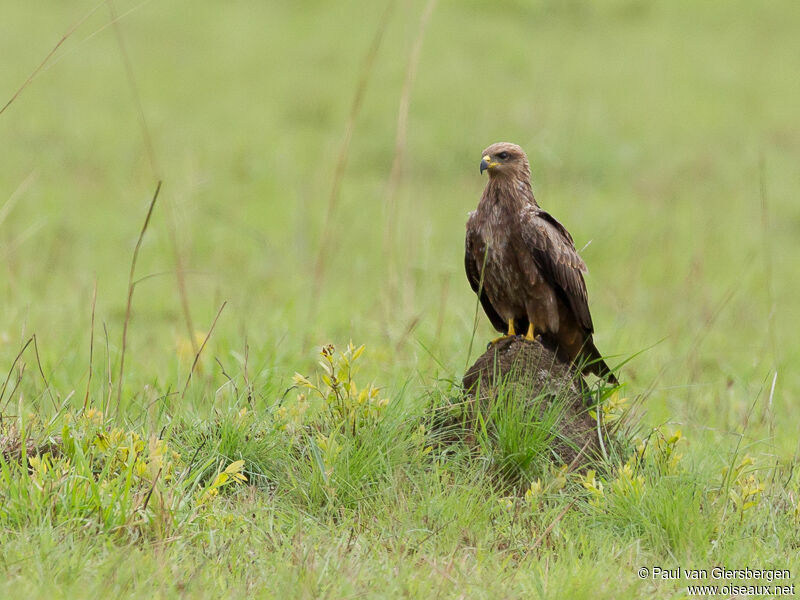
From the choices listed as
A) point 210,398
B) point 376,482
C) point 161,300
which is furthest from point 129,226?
point 376,482

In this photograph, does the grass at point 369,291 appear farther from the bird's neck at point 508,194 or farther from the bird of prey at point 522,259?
the bird's neck at point 508,194

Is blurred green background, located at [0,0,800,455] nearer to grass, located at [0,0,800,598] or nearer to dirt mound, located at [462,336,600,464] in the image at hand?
grass, located at [0,0,800,598]

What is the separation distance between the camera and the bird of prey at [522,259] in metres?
4.01

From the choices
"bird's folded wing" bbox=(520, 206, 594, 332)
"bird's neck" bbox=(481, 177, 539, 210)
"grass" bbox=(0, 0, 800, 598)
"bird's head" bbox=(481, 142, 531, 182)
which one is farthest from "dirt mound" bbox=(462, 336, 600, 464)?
"bird's head" bbox=(481, 142, 531, 182)

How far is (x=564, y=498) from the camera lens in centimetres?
346

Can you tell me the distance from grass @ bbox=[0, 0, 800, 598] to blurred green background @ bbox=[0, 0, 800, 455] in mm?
43

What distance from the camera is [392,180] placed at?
4.96 m

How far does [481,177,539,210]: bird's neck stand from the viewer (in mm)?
4066

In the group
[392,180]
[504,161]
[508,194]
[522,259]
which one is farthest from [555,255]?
[392,180]

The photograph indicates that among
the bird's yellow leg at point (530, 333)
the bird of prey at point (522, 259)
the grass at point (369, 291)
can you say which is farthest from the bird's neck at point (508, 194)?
the grass at point (369, 291)

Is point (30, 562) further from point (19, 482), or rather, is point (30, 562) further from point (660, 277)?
point (660, 277)

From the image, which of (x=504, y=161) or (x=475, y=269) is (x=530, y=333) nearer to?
(x=475, y=269)

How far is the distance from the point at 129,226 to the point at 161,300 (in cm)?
164

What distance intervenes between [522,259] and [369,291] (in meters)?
3.59
